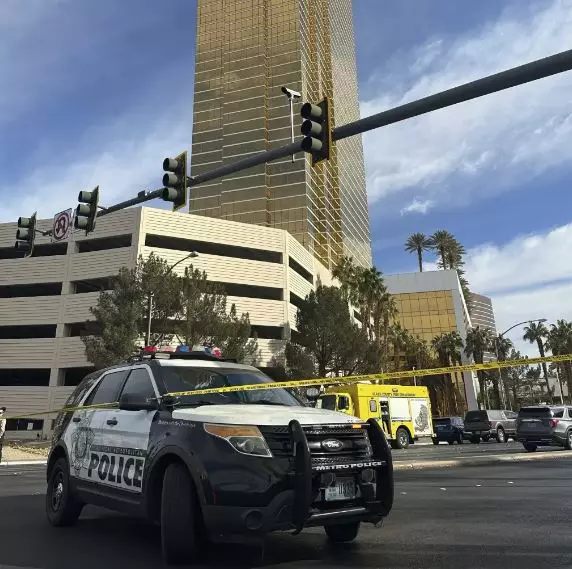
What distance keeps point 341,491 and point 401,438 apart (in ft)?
76.4

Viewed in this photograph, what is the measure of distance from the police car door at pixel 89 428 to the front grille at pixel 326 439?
8.10 ft

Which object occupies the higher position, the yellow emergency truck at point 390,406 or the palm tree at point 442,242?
the palm tree at point 442,242

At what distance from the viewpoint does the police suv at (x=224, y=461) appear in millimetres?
4152

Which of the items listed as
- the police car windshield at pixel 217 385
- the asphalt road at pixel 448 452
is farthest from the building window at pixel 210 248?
the police car windshield at pixel 217 385

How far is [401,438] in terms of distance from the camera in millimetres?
26438

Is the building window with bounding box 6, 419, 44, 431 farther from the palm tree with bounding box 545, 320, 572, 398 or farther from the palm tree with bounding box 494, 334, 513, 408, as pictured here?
the palm tree with bounding box 545, 320, 572, 398

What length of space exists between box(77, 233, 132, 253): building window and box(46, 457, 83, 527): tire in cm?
4173

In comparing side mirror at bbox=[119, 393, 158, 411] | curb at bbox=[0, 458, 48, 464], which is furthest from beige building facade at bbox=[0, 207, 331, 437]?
side mirror at bbox=[119, 393, 158, 411]

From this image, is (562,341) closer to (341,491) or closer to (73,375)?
(73,375)

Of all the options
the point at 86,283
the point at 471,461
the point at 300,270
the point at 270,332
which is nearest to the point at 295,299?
the point at 300,270

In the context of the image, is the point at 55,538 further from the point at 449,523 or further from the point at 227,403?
the point at 449,523

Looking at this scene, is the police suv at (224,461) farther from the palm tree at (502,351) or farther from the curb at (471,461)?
the palm tree at (502,351)

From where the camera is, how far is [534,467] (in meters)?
13.0

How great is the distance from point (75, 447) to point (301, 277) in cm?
4900
